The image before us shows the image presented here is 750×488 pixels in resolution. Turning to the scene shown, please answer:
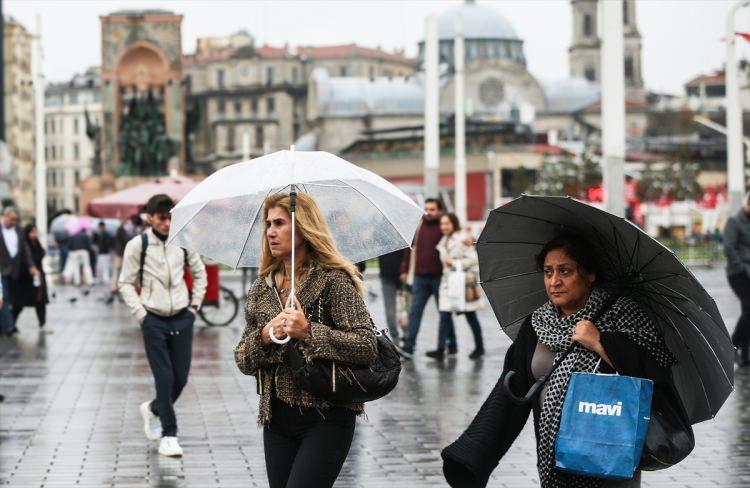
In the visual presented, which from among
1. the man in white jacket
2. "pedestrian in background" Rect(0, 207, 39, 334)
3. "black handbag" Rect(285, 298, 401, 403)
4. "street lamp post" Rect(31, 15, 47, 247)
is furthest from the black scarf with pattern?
"street lamp post" Rect(31, 15, 47, 247)

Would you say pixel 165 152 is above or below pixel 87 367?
above

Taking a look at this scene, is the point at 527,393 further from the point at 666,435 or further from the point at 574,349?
the point at 666,435

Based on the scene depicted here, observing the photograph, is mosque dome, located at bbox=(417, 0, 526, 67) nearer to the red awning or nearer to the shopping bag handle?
the red awning

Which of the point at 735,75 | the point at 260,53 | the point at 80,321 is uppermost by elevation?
the point at 260,53

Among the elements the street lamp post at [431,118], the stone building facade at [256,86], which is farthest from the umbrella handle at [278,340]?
the stone building facade at [256,86]

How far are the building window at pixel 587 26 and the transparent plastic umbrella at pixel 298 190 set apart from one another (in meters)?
157

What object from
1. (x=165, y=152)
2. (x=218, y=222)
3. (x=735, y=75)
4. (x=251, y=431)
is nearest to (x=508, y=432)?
(x=218, y=222)

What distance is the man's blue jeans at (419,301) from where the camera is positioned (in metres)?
17.6

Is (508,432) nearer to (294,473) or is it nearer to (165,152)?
(294,473)

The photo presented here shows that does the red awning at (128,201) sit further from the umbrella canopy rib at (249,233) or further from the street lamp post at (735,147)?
the umbrella canopy rib at (249,233)

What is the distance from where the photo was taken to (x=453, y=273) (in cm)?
1755

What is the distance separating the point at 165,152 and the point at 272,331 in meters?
55.8

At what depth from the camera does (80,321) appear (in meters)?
25.5

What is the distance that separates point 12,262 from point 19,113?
104 meters
